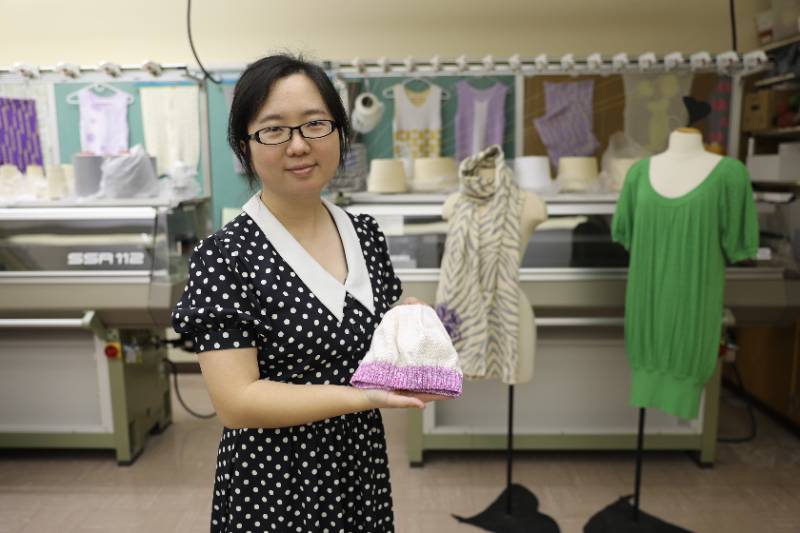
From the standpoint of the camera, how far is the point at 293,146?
0.96 metres

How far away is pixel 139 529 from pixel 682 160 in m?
2.72

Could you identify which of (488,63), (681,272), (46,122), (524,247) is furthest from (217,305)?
(46,122)

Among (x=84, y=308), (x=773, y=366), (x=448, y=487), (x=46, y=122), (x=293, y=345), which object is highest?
(x=46, y=122)

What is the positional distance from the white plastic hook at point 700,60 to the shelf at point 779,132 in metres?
1.02

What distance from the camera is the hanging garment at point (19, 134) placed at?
325 cm

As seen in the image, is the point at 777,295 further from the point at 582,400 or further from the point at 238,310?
the point at 238,310

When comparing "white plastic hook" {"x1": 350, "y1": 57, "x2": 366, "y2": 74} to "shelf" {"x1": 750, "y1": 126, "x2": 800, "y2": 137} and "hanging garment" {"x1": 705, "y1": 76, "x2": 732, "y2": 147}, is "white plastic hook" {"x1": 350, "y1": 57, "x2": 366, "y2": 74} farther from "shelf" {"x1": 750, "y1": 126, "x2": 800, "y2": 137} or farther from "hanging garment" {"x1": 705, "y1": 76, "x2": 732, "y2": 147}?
"shelf" {"x1": 750, "y1": 126, "x2": 800, "y2": 137}

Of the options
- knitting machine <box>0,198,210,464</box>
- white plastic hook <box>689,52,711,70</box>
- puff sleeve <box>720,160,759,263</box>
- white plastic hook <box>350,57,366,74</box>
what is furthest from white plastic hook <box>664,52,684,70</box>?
knitting machine <box>0,198,210,464</box>

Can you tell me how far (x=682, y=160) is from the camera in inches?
87.4

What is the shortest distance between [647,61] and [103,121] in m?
3.44

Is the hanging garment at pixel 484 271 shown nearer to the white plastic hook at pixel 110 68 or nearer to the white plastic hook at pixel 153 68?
the white plastic hook at pixel 153 68

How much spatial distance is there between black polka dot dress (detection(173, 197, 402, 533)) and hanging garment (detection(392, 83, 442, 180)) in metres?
2.44

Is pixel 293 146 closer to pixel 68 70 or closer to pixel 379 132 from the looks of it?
pixel 68 70

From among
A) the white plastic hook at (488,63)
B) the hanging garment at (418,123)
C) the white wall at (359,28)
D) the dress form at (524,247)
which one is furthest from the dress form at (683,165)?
the white wall at (359,28)
